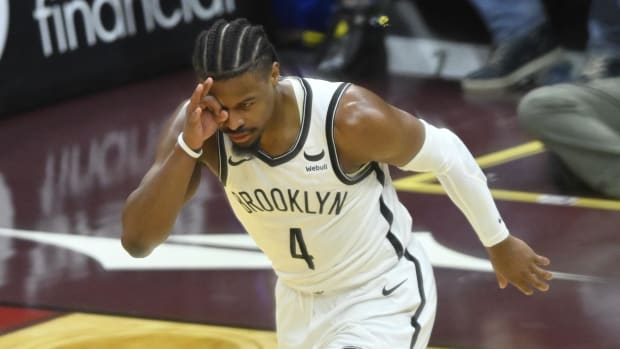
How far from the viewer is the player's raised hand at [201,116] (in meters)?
3.25

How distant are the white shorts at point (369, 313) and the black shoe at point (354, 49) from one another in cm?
484

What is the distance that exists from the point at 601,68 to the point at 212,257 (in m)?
2.62

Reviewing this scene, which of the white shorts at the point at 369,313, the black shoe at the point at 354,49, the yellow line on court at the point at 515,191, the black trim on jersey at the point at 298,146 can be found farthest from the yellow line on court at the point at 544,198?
the black trim on jersey at the point at 298,146

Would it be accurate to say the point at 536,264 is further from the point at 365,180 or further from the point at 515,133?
the point at 515,133

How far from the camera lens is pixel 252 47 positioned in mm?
3332

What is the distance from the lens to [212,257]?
5684 millimetres

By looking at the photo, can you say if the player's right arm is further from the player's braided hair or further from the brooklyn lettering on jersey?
the brooklyn lettering on jersey

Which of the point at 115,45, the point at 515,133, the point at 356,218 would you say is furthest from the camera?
the point at 115,45

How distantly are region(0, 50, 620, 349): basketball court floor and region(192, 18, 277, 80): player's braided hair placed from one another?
1568mm

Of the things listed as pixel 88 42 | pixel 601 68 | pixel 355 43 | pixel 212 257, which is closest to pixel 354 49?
pixel 355 43

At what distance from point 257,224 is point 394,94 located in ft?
15.5

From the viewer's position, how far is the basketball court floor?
4.76 metres

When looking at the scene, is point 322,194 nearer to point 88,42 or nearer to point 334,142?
point 334,142

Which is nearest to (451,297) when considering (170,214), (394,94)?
(170,214)
